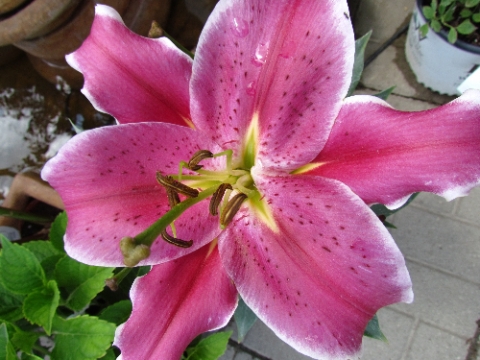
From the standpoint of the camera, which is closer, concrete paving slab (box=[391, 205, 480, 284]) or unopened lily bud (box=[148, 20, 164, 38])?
unopened lily bud (box=[148, 20, 164, 38])

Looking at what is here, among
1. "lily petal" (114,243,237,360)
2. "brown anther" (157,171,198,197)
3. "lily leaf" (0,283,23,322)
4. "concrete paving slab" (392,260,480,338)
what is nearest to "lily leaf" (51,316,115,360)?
"lily leaf" (0,283,23,322)

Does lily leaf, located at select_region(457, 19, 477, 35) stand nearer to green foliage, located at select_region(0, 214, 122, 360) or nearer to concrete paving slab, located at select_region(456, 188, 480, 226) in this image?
concrete paving slab, located at select_region(456, 188, 480, 226)

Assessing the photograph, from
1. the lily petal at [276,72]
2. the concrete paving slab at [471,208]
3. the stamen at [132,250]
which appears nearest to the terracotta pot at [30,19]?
the lily petal at [276,72]

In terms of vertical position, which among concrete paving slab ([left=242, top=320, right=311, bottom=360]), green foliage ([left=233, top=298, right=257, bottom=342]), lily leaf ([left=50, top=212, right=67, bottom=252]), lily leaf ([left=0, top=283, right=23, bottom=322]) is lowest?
concrete paving slab ([left=242, top=320, right=311, bottom=360])

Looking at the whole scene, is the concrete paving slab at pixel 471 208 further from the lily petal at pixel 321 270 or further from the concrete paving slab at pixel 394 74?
the lily petal at pixel 321 270

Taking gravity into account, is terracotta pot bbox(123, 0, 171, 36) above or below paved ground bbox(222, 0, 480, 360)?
above

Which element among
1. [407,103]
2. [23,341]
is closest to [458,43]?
[407,103]
